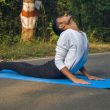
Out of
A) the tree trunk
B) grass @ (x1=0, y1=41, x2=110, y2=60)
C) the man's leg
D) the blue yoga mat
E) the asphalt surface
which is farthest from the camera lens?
the tree trunk

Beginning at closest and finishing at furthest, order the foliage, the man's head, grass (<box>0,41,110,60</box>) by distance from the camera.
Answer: the man's head < grass (<box>0,41,110,60</box>) < the foliage

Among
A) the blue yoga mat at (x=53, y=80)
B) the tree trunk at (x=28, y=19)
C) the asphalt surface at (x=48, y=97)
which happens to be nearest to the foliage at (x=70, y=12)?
the tree trunk at (x=28, y=19)

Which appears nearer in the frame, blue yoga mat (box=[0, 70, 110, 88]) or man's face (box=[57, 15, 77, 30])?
blue yoga mat (box=[0, 70, 110, 88])

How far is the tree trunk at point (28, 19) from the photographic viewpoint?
18.0m

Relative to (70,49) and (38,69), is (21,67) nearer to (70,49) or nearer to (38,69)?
(38,69)

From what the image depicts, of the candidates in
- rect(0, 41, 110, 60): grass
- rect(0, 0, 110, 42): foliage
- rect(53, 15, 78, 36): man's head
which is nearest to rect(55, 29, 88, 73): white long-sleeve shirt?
rect(53, 15, 78, 36): man's head

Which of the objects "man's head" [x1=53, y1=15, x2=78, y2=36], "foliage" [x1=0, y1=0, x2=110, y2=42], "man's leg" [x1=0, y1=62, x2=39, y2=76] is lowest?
"foliage" [x1=0, y1=0, x2=110, y2=42]

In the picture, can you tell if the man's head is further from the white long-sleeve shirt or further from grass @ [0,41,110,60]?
grass @ [0,41,110,60]

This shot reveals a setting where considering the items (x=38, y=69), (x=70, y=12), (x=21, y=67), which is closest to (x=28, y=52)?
(x=21, y=67)

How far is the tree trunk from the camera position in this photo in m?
18.0

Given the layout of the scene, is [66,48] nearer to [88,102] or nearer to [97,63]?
[88,102]

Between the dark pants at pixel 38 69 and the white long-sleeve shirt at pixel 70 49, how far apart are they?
21 cm

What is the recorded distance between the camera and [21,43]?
16.9 metres

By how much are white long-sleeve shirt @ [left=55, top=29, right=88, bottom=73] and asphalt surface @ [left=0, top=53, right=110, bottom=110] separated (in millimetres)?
373
